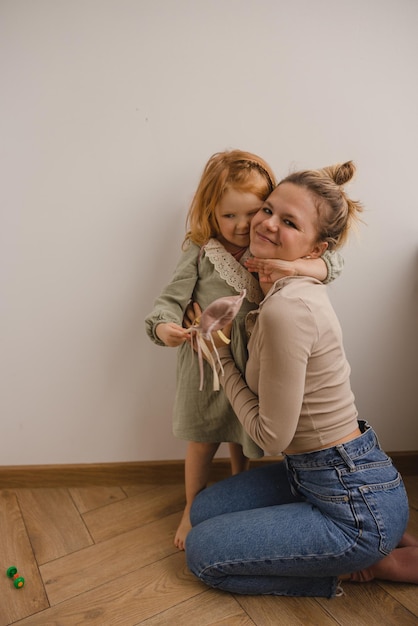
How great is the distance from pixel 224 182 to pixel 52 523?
0.99 m

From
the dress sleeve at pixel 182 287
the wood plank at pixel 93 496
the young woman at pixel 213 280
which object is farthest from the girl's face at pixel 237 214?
the wood plank at pixel 93 496

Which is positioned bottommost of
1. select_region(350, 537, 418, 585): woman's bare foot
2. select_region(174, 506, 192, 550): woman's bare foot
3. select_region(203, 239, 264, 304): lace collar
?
select_region(174, 506, 192, 550): woman's bare foot

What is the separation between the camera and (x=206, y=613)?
107cm

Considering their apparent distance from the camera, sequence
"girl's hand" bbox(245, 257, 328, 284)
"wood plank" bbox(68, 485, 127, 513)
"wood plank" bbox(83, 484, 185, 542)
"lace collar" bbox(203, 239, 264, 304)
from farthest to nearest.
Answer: "wood plank" bbox(68, 485, 127, 513) → "wood plank" bbox(83, 484, 185, 542) → "lace collar" bbox(203, 239, 264, 304) → "girl's hand" bbox(245, 257, 328, 284)

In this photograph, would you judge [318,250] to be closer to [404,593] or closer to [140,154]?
[140,154]

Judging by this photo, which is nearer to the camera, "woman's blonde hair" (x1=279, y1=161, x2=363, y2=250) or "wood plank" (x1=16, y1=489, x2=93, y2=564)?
"woman's blonde hair" (x1=279, y1=161, x2=363, y2=250)

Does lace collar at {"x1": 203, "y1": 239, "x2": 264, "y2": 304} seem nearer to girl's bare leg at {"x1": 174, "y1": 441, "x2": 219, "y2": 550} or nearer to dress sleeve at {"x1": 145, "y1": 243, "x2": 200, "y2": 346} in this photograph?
dress sleeve at {"x1": 145, "y1": 243, "x2": 200, "y2": 346}

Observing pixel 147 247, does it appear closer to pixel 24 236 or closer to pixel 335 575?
pixel 24 236

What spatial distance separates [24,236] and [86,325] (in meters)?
0.29

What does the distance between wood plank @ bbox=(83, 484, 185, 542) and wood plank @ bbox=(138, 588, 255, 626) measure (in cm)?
30

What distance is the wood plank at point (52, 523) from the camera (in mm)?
1261

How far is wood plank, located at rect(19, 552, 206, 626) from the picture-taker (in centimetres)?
104

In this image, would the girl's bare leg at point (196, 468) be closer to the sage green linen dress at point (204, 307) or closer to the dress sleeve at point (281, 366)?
the sage green linen dress at point (204, 307)

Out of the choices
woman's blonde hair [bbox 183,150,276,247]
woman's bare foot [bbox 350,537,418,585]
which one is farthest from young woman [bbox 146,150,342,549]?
woman's bare foot [bbox 350,537,418,585]
